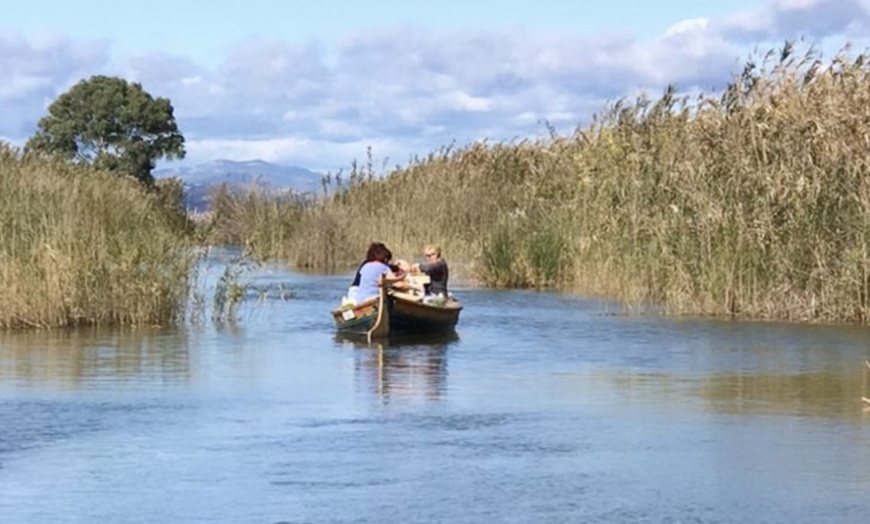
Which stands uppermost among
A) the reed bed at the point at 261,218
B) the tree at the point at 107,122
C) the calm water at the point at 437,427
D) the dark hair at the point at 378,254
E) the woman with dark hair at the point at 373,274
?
the tree at the point at 107,122

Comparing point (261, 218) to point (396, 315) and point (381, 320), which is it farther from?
point (381, 320)

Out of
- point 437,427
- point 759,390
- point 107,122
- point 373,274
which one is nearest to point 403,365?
point 373,274

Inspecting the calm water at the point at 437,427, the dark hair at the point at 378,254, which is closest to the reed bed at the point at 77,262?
the calm water at the point at 437,427

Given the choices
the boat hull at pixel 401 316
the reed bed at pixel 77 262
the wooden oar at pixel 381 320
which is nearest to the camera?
the reed bed at pixel 77 262

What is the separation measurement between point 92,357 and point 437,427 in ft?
19.4

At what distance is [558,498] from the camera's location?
9.99 metres

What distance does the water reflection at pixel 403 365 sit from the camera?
15266 millimetres

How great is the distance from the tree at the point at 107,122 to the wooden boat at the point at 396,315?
4257 cm

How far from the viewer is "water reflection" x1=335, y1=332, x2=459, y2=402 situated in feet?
50.1

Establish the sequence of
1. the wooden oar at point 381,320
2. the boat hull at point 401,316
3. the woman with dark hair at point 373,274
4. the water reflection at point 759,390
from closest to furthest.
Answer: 1. the water reflection at point 759,390
2. the wooden oar at point 381,320
3. the boat hull at point 401,316
4. the woman with dark hair at point 373,274

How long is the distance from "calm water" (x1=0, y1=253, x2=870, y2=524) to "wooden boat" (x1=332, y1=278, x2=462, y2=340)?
36cm

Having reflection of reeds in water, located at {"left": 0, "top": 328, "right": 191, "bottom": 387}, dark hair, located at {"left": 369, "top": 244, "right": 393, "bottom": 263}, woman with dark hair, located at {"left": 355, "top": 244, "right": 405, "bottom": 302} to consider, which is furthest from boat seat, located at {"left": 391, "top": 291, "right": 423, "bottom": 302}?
reflection of reeds in water, located at {"left": 0, "top": 328, "right": 191, "bottom": 387}

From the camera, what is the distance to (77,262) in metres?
20.2

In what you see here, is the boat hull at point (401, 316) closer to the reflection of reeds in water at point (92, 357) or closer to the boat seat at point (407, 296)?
the boat seat at point (407, 296)
